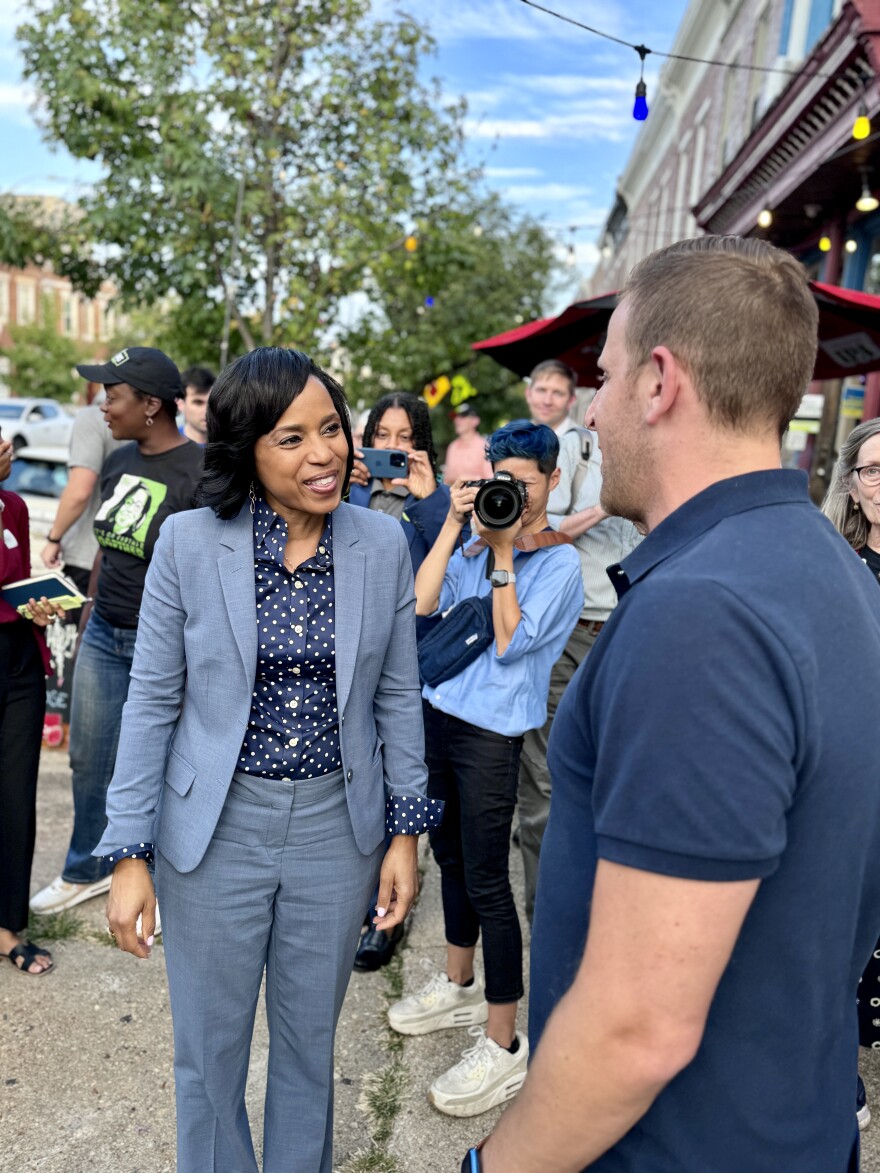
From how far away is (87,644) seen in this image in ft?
11.9

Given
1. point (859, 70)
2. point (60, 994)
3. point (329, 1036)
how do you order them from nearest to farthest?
point (329, 1036) < point (60, 994) < point (859, 70)

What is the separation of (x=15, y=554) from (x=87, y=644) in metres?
0.55

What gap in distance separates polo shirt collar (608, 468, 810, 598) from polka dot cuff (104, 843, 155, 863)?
130 cm

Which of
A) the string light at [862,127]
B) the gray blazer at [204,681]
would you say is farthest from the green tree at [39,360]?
the gray blazer at [204,681]

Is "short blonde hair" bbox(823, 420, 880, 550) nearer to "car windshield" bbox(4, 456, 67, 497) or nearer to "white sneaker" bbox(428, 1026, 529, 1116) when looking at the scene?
"white sneaker" bbox(428, 1026, 529, 1116)

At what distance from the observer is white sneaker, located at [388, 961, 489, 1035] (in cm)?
300

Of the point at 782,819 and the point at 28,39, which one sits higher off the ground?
the point at 28,39

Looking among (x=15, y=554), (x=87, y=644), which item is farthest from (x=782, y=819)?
(x=87, y=644)

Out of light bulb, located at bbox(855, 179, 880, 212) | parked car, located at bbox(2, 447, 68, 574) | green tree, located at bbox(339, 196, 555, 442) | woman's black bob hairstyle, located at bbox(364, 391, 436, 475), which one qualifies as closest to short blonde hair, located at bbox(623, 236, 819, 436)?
woman's black bob hairstyle, located at bbox(364, 391, 436, 475)

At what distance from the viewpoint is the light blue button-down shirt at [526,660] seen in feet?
9.03

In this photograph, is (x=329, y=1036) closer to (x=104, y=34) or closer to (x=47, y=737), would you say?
(x=47, y=737)

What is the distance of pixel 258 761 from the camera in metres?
1.94

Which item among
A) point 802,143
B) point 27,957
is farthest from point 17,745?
point 802,143

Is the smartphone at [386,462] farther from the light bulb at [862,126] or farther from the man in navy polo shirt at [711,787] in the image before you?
the light bulb at [862,126]
